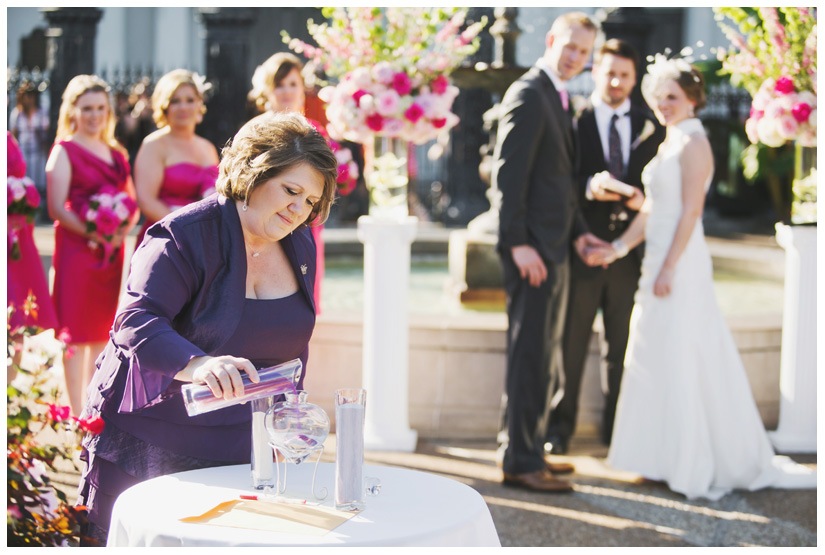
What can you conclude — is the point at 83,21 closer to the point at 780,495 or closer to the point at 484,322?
the point at 484,322

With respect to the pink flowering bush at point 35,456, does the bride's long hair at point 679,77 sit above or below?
above

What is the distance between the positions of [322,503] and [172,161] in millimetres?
3312

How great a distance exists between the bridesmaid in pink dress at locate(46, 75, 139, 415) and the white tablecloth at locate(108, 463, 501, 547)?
110 inches

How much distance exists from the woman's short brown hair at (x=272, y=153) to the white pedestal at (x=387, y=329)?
7.88 feet

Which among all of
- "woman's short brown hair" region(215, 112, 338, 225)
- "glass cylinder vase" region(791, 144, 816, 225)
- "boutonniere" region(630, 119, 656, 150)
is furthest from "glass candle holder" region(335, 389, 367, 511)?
"glass cylinder vase" region(791, 144, 816, 225)

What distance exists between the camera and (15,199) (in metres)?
4.26

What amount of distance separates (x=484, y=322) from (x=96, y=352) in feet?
6.79

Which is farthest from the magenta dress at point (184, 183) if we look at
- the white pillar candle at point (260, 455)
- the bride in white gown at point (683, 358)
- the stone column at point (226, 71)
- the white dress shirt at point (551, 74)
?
the stone column at point (226, 71)

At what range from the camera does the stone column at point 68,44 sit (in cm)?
1481

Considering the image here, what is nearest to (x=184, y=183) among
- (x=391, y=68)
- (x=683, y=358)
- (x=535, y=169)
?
(x=391, y=68)

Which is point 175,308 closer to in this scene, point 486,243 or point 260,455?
point 260,455

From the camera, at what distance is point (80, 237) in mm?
4914

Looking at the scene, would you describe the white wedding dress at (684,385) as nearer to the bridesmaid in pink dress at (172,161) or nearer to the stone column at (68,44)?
the bridesmaid in pink dress at (172,161)

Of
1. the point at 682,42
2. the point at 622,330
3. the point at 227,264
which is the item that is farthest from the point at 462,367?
the point at 682,42
